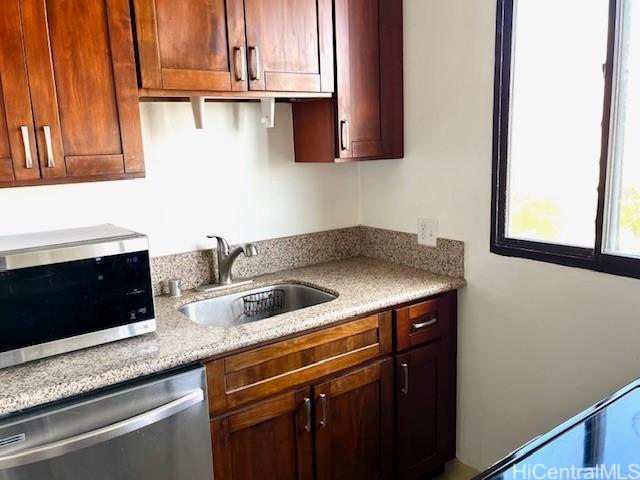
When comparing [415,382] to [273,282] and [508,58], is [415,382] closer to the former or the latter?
[273,282]

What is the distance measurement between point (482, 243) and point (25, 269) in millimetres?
1576

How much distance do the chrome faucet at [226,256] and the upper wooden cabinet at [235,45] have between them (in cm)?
62

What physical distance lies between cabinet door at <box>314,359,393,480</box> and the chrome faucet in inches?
24.3

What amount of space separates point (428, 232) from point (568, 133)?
0.69 m

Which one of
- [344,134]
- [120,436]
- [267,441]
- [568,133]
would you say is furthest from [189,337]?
[568,133]

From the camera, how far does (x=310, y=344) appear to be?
1.77 metres

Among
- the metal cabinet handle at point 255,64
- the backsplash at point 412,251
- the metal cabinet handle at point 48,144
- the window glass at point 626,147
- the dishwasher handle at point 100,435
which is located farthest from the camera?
the backsplash at point 412,251

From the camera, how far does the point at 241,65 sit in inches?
71.7

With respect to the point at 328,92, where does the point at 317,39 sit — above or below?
above

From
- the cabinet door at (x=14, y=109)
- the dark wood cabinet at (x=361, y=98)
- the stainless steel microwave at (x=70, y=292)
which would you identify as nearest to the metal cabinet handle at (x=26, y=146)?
the cabinet door at (x=14, y=109)

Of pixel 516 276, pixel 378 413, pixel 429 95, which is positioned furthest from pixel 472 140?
pixel 378 413

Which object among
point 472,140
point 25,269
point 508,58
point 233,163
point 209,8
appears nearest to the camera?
point 25,269

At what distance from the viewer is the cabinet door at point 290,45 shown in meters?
1.85

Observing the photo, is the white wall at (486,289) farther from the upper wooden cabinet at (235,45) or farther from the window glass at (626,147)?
Result: the upper wooden cabinet at (235,45)
